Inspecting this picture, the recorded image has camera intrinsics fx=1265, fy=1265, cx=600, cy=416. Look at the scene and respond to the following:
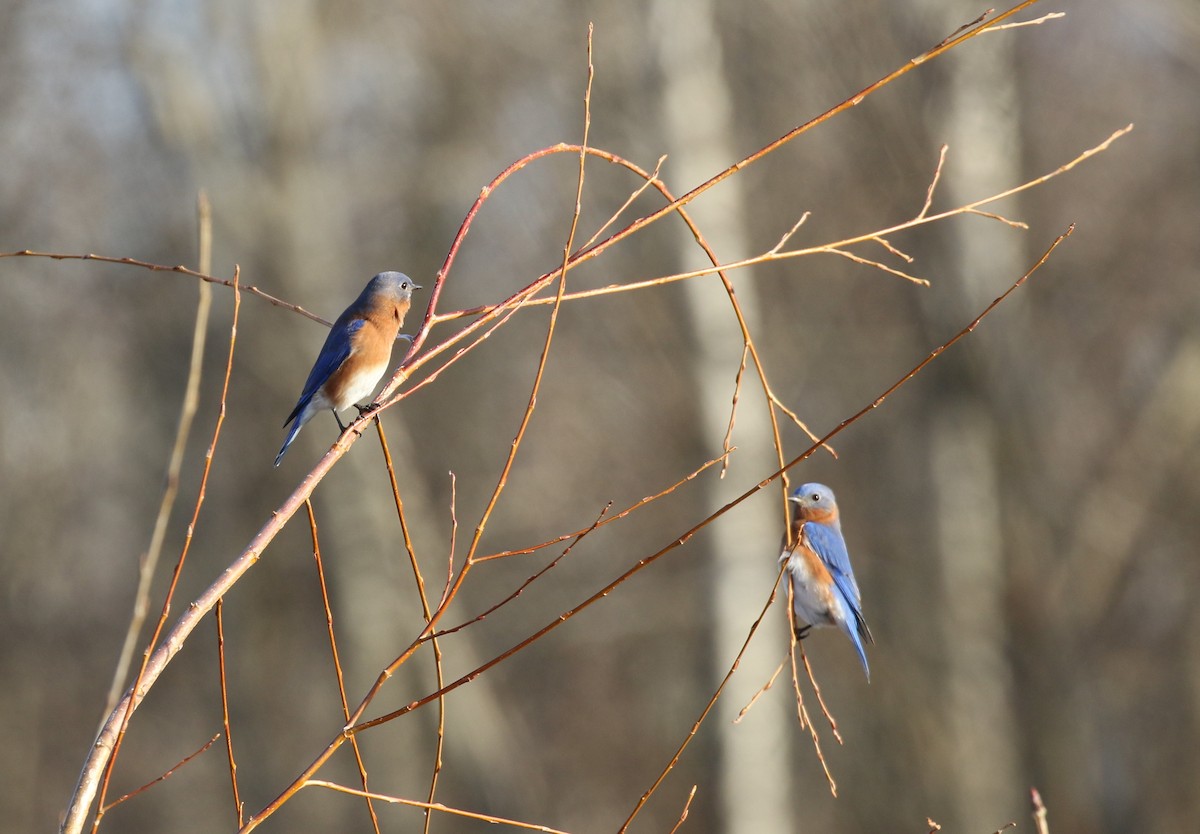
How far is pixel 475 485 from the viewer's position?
47.8ft

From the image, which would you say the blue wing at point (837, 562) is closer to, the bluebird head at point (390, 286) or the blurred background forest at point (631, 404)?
the bluebird head at point (390, 286)

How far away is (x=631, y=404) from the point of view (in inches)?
535

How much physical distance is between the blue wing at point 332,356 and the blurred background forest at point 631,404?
428 cm

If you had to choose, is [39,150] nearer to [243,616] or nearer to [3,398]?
[3,398]

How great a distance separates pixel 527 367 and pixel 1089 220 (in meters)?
6.22

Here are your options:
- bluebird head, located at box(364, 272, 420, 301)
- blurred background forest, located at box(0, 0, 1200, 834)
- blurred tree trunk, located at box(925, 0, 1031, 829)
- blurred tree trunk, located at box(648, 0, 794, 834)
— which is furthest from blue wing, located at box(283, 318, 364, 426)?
blurred tree trunk, located at box(925, 0, 1031, 829)

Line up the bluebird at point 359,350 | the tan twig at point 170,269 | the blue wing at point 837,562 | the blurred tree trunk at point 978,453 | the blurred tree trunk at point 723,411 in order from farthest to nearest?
the blurred tree trunk at point 978,453 < the blurred tree trunk at point 723,411 < the bluebird at point 359,350 < the blue wing at point 837,562 < the tan twig at point 170,269

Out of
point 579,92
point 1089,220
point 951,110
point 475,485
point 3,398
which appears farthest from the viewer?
point 475,485

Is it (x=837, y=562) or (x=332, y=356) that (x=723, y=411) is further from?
(x=837, y=562)

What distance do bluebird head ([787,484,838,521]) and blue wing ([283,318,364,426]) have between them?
4.74ft

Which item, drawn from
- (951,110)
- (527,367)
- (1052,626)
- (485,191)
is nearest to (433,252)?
(527,367)

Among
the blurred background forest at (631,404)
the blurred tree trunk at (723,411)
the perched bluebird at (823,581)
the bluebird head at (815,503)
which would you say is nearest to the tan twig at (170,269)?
the bluebird head at (815,503)

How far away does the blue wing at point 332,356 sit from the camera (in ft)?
12.9

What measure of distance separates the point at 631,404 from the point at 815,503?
10.4 m
